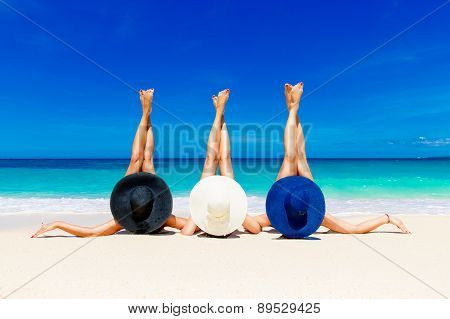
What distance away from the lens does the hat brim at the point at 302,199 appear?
466 cm

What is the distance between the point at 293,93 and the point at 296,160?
856 millimetres

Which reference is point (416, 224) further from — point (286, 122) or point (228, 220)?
point (228, 220)

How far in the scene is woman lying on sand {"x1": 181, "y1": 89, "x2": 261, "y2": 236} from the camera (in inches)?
204

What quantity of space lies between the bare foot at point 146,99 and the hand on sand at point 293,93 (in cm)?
176

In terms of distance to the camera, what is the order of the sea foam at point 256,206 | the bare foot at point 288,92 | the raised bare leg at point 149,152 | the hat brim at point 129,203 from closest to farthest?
the hat brim at point 129,203 → the bare foot at point 288,92 → the raised bare leg at point 149,152 → the sea foam at point 256,206

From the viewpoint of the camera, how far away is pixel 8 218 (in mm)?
6992

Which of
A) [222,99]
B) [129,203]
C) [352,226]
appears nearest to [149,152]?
[129,203]

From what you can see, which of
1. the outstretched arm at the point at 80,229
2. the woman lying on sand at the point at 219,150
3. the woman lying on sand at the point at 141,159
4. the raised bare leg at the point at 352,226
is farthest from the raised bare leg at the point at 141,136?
the raised bare leg at the point at 352,226

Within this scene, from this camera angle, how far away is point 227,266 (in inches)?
144

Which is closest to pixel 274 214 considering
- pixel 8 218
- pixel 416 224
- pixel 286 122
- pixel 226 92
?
pixel 286 122

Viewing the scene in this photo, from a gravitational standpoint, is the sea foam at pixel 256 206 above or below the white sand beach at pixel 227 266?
above

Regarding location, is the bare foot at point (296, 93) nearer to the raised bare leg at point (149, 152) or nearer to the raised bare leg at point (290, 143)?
the raised bare leg at point (290, 143)

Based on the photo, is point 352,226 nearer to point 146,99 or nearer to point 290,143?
point 290,143

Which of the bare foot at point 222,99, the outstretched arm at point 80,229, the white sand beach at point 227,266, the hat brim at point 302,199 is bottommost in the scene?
the white sand beach at point 227,266
